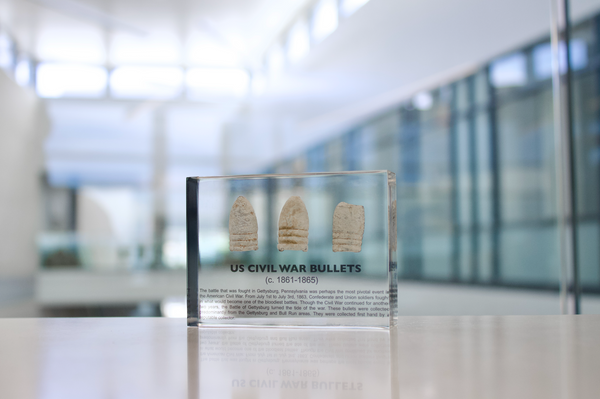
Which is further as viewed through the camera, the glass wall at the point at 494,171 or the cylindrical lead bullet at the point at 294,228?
the glass wall at the point at 494,171

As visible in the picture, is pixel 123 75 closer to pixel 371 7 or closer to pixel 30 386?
pixel 371 7

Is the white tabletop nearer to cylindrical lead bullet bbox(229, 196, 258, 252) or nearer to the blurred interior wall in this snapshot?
cylindrical lead bullet bbox(229, 196, 258, 252)

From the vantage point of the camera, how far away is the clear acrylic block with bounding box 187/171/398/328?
100 cm

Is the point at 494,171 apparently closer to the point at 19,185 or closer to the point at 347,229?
the point at 347,229

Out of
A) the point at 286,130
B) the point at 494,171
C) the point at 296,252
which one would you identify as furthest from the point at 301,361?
the point at 286,130

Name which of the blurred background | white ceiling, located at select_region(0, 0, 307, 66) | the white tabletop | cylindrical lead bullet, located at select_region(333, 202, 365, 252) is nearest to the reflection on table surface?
the white tabletop

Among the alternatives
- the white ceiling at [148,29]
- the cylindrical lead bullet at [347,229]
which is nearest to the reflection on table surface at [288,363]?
the cylindrical lead bullet at [347,229]

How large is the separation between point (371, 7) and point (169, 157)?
4.04m

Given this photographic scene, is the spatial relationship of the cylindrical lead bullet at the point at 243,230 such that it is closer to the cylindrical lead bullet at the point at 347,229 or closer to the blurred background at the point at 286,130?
the cylindrical lead bullet at the point at 347,229

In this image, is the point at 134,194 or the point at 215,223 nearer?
the point at 215,223

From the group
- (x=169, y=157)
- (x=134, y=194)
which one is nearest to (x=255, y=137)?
(x=169, y=157)

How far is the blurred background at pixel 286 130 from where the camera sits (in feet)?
18.0

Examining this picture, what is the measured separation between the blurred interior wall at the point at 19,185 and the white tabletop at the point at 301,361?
24.6 feet

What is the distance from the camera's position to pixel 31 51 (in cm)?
754
